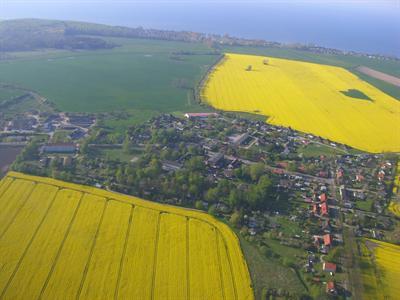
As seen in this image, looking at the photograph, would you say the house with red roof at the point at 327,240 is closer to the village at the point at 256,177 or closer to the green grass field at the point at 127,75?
the village at the point at 256,177

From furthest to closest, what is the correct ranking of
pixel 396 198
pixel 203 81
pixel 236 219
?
pixel 203 81 < pixel 396 198 < pixel 236 219

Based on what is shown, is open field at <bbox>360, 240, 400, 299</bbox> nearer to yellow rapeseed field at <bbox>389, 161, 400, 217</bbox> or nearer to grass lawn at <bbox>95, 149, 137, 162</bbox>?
yellow rapeseed field at <bbox>389, 161, 400, 217</bbox>

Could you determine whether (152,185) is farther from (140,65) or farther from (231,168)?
(140,65)

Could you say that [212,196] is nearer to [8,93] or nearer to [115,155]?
[115,155]

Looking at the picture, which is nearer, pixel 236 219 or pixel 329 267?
pixel 329 267

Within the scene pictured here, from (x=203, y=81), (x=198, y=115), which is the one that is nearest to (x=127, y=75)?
(x=203, y=81)

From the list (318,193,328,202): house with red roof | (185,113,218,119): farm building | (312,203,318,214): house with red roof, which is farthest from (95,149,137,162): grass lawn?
(318,193,328,202): house with red roof

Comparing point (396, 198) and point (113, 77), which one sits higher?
point (396, 198)

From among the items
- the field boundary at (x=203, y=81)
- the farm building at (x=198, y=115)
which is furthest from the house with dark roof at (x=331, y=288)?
the field boundary at (x=203, y=81)
